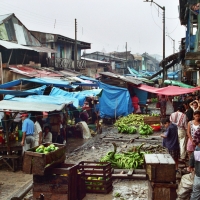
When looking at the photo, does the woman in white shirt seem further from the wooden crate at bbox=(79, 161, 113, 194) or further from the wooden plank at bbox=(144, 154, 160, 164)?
the wooden plank at bbox=(144, 154, 160, 164)

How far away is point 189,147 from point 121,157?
2.54 m

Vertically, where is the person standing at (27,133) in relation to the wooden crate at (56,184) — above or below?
above

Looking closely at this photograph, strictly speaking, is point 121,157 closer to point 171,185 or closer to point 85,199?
point 85,199

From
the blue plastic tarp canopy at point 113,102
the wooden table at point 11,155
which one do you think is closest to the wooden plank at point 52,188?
the wooden table at point 11,155

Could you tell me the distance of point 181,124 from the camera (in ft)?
30.1

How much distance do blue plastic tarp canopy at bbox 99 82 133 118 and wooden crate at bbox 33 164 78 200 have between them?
14.2 m

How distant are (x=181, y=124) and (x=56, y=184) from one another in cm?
481

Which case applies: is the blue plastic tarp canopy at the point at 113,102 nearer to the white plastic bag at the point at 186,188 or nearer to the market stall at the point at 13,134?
the market stall at the point at 13,134

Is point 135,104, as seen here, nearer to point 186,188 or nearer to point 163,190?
point 186,188

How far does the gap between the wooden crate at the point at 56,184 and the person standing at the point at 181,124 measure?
4251mm

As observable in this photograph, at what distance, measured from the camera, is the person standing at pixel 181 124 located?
9070mm

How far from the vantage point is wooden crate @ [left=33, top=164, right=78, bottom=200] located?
607 centimetres

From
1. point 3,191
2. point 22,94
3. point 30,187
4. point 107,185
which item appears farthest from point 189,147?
point 22,94

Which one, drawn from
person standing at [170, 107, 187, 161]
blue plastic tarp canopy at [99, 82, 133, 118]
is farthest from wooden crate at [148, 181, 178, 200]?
blue plastic tarp canopy at [99, 82, 133, 118]
